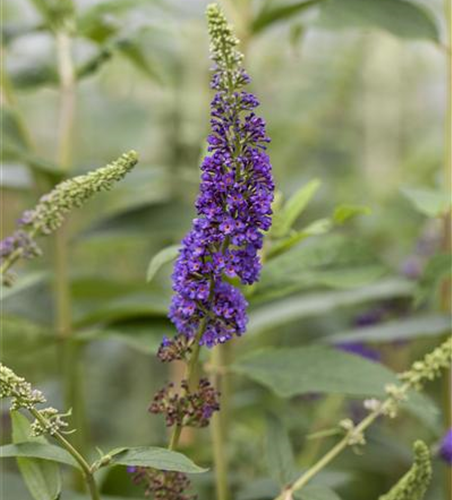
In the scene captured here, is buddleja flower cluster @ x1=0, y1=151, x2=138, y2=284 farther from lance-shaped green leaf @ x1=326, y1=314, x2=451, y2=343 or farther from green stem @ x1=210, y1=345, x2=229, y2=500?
lance-shaped green leaf @ x1=326, y1=314, x2=451, y2=343

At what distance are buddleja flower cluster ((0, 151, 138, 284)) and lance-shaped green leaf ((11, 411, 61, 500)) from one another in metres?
0.16

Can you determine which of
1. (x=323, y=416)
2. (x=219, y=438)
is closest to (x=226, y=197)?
(x=219, y=438)

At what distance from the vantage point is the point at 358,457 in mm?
1495

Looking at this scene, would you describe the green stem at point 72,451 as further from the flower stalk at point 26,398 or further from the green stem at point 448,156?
the green stem at point 448,156

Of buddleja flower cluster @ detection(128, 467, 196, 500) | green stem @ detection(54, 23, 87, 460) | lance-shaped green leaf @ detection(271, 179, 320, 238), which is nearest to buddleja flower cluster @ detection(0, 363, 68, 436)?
buddleja flower cluster @ detection(128, 467, 196, 500)

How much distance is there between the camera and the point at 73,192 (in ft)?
2.67

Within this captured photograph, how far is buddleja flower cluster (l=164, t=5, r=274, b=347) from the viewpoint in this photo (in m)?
0.73

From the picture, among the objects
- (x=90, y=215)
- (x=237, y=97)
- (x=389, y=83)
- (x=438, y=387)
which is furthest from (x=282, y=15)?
(x=389, y=83)

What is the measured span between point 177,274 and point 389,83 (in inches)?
87.9

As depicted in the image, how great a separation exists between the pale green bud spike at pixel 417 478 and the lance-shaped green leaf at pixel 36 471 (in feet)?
0.92

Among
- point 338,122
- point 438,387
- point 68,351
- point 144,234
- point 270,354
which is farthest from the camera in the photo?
point 338,122

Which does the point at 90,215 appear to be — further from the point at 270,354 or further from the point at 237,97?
the point at 237,97

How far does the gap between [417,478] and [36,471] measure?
0.32 meters

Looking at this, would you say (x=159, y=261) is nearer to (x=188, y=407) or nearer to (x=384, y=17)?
(x=188, y=407)
